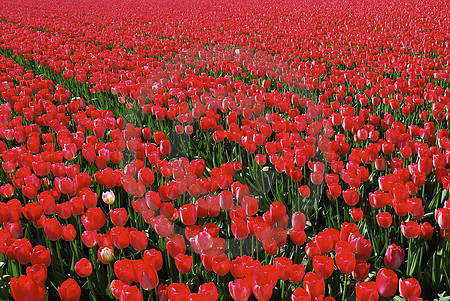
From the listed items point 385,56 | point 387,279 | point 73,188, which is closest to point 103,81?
point 73,188

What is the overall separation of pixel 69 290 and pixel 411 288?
112 centimetres

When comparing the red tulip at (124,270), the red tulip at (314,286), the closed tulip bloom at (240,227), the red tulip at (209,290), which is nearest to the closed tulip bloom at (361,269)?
the red tulip at (314,286)

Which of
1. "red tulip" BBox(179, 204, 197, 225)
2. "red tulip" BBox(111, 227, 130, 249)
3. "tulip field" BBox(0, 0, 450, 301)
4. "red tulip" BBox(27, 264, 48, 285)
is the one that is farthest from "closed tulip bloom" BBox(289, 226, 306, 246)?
"red tulip" BBox(27, 264, 48, 285)

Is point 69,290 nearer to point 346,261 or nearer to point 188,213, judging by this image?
point 188,213

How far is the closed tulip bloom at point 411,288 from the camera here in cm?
143

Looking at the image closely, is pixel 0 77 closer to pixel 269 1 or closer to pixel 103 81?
pixel 103 81

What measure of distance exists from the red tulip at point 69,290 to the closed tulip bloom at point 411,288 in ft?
3.55

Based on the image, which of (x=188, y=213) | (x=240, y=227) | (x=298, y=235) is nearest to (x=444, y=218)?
(x=298, y=235)

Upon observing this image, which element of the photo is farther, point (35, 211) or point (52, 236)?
point (35, 211)

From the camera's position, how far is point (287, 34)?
34.1ft

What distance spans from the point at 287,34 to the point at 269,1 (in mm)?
12000

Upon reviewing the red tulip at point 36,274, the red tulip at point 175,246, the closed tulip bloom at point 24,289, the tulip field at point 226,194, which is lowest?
the tulip field at point 226,194

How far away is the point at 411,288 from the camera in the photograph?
→ 144 cm

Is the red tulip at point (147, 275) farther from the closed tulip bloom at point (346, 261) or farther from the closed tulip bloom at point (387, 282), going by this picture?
the closed tulip bloom at point (387, 282)
